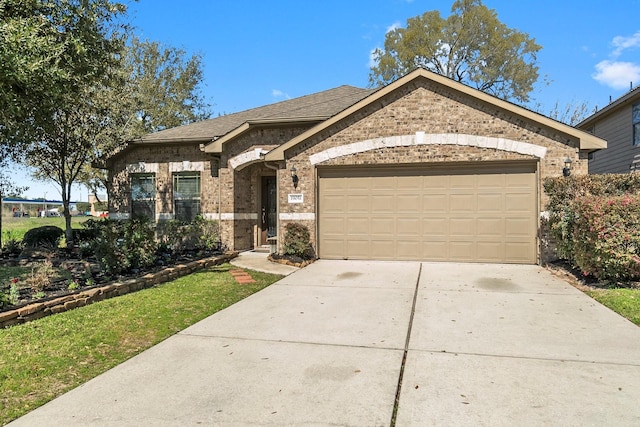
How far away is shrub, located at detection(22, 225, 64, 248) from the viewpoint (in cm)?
1320

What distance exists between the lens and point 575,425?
3.00 meters

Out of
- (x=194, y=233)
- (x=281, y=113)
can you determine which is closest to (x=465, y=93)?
(x=281, y=113)

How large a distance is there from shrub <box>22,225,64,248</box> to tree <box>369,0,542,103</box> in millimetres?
27138

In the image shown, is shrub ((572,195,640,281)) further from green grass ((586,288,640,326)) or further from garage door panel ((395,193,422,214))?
garage door panel ((395,193,422,214))

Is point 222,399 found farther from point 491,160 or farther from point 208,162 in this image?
point 208,162

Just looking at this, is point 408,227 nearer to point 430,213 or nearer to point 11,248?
point 430,213

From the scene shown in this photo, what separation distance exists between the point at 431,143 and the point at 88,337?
8.81 metres

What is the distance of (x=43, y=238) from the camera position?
1348cm

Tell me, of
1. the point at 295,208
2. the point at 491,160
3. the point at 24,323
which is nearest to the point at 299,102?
the point at 295,208

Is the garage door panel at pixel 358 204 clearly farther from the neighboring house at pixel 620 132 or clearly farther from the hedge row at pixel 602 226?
the neighboring house at pixel 620 132

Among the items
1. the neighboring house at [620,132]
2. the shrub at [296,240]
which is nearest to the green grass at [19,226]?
the shrub at [296,240]

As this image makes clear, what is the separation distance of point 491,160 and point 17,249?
45.7 ft

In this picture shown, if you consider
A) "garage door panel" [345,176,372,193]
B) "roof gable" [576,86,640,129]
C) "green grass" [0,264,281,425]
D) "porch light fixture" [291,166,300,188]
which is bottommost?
"green grass" [0,264,281,425]

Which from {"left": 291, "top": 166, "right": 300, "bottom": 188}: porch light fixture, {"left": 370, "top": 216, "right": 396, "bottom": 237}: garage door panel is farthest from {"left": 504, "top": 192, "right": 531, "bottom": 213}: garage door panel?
{"left": 291, "top": 166, "right": 300, "bottom": 188}: porch light fixture
